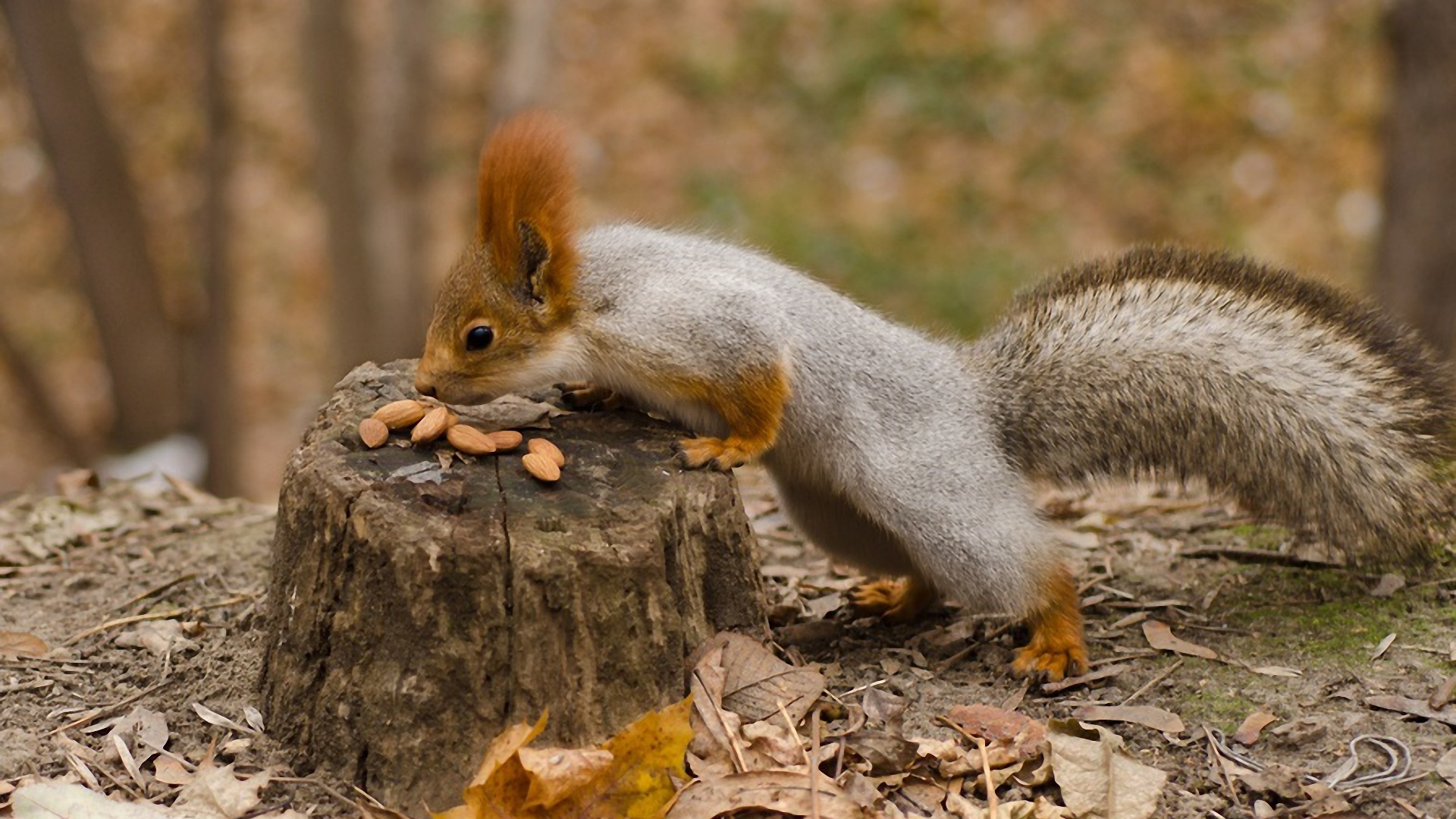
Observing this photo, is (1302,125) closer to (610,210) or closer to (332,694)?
(610,210)

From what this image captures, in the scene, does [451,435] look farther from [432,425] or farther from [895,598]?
[895,598]

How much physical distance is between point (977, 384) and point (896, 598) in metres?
0.64

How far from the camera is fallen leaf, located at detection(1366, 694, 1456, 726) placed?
288 cm

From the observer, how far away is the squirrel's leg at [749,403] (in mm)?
3123

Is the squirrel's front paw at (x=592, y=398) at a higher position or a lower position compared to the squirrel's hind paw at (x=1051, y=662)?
higher

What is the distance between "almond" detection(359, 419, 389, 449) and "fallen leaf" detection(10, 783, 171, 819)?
2.66 feet

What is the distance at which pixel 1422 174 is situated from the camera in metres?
5.98

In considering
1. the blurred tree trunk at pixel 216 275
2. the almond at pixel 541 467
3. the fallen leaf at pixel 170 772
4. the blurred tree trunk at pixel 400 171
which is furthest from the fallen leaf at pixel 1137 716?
the blurred tree trunk at pixel 216 275

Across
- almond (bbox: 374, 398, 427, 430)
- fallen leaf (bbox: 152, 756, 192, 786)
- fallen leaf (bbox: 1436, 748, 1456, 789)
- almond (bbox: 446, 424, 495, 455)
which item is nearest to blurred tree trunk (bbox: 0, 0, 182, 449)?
almond (bbox: 374, 398, 427, 430)

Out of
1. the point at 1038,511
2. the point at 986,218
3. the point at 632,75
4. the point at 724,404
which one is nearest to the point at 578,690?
the point at 724,404

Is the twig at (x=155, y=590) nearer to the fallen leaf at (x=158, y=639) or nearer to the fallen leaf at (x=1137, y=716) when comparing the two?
the fallen leaf at (x=158, y=639)

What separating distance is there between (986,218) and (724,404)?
683cm

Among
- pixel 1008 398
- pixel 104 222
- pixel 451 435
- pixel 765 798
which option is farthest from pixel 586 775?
pixel 104 222

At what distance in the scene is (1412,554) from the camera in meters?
3.17
